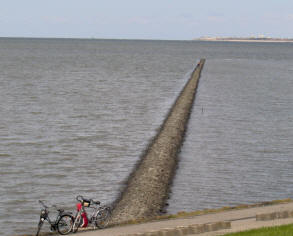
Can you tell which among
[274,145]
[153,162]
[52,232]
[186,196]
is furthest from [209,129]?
[52,232]

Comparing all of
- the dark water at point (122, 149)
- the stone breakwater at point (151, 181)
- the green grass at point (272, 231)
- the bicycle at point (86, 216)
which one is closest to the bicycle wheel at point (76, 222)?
the bicycle at point (86, 216)

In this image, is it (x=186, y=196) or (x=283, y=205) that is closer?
(x=283, y=205)

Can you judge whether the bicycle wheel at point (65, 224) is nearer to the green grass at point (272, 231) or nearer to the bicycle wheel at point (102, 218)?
the bicycle wheel at point (102, 218)

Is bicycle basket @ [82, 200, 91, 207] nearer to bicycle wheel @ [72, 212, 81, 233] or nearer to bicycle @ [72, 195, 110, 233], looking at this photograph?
bicycle @ [72, 195, 110, 233]

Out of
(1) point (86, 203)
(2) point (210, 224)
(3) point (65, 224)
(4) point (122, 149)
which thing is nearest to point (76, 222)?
(3) point (65, 224)

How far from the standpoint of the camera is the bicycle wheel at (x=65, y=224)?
1220 centimetres

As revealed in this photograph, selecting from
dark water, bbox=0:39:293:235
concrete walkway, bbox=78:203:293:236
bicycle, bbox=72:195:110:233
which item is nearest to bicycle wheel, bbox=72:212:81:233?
bicycle, bbox=72:195:110:233

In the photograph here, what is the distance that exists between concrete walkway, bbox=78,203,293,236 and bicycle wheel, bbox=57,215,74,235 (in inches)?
13.1

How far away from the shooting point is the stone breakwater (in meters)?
16.0

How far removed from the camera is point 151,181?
19.2 m

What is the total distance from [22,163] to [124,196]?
658 centimetres

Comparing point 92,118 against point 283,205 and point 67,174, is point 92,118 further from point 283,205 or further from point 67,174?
point 283,205

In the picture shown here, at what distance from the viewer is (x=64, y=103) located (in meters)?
45.3

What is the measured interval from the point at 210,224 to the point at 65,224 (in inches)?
119
